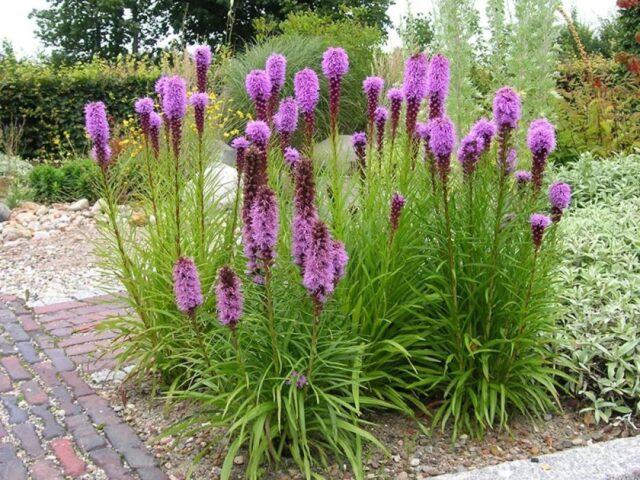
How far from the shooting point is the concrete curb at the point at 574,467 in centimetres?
277

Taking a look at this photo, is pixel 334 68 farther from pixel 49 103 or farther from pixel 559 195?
pixel 49 103

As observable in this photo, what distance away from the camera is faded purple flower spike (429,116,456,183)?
102 inches

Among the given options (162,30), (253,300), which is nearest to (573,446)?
(253,300)

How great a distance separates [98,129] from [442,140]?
1.51 m

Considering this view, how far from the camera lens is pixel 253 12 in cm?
2303

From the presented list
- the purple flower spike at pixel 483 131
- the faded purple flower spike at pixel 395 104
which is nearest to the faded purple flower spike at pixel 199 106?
the faded purple flower spike at pixel 395 104

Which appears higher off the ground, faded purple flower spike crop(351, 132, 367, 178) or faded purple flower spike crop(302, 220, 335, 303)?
faded purple flower spike crop(351, 132, 367, 178)

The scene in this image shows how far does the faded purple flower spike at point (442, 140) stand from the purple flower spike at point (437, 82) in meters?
0.30

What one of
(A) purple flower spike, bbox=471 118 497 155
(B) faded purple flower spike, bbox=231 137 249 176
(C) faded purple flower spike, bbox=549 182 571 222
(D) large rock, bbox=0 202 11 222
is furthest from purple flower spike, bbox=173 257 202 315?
Answer: (D) large rock, bbox=0 202 11 222

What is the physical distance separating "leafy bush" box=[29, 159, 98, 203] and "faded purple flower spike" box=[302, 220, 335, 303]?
7.03 metres

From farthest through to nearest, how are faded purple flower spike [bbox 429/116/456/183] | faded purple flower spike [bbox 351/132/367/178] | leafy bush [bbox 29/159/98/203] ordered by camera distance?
leafy bush [bbox 29/159/98/203] < faded purple flower spike [bbox 351/132/367/178] < faded purple flower spike [bbox 429/116/456/183]

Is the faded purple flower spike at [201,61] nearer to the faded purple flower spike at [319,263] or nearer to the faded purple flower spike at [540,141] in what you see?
the faded purple flower spike at [319,263]

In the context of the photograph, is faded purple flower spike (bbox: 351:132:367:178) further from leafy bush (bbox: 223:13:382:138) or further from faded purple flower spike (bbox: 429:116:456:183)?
leafy bush (bbox: 223:13:382:138)

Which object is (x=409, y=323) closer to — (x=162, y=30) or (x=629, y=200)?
(x=629, y=200)
